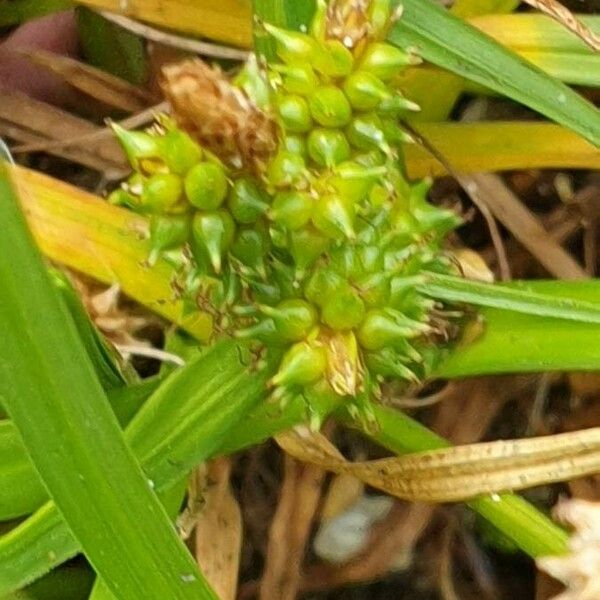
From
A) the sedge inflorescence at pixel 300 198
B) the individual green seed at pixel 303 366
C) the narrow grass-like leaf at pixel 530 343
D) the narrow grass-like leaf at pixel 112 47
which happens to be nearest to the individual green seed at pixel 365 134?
the sedge inflorescence at pixel 300 198

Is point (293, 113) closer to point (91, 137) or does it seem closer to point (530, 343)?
point (530, 343)

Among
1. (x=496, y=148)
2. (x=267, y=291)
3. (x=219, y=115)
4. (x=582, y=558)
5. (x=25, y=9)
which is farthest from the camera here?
(x=25, y=9)

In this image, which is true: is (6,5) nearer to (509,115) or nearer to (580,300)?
(509,115)

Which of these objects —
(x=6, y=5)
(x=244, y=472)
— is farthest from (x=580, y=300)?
(x=6, y=5)

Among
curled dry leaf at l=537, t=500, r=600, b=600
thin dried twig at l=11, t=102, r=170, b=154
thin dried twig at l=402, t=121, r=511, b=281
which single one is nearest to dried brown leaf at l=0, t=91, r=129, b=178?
thin dried twig at l=11, t=102, r=170, b=154

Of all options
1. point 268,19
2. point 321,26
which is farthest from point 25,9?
point 321,26

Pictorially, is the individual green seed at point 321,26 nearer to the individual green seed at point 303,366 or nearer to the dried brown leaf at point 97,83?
the individual green seed at point 303,366
